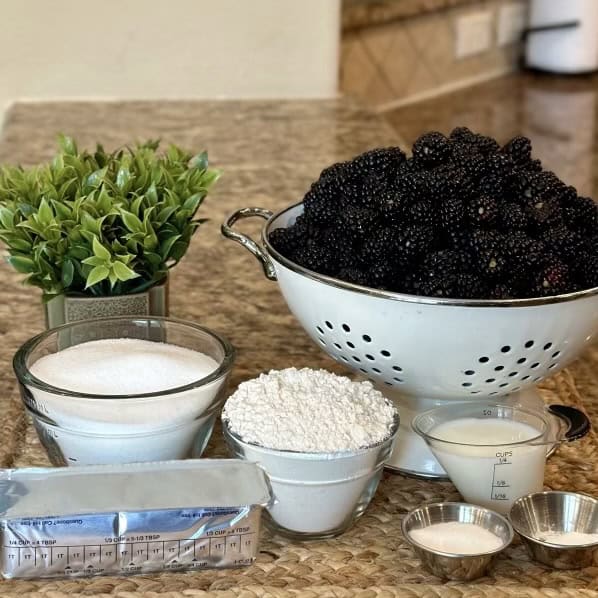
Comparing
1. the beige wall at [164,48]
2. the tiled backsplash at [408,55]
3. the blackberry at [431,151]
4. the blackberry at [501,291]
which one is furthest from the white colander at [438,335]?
the tiled backsplash at [408,55]

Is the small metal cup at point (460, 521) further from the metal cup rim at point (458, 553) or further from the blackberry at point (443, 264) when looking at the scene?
the blackberry at point (443, 264)

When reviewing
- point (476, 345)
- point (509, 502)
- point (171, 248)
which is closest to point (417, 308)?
point (476, 345)

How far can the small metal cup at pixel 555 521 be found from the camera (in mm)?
714

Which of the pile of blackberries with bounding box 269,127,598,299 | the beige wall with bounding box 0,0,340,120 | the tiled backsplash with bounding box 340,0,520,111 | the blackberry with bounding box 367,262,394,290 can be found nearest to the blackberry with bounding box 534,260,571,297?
the pile of blackberries with bounding box 269,127,598,299

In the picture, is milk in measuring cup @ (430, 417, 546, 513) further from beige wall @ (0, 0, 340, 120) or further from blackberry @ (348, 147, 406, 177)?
beige wall @ (0, 0, 340, 120)

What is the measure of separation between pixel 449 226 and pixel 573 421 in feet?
0.56

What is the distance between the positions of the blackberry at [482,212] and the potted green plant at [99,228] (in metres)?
0.26

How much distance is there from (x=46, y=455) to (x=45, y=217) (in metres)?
0.19

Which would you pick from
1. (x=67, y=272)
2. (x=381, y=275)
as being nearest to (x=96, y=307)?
(x=67, y=272)

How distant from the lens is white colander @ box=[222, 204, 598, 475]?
752mm

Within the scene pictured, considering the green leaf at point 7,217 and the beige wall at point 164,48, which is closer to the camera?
the green leaf at point 7,217

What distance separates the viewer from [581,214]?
2.73ft

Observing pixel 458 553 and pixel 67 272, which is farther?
pixel 67 272

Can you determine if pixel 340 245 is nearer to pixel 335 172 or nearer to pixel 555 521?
pixel 335 172
